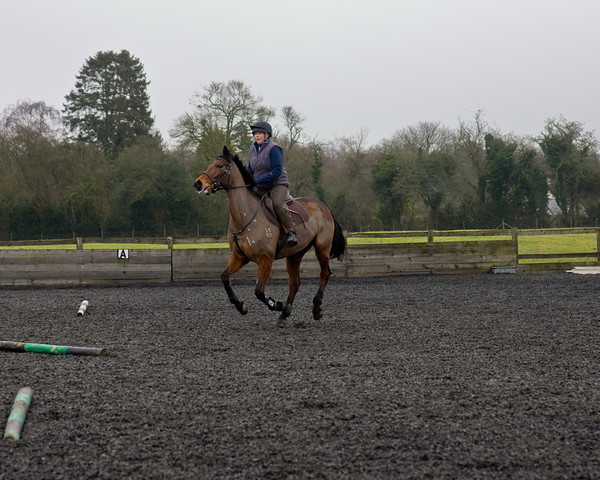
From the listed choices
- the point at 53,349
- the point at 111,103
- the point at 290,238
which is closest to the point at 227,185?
the point at 290,238

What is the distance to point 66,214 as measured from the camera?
3566 cm

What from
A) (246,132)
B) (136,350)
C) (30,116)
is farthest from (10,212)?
(136,350)

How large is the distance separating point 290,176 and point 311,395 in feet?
112

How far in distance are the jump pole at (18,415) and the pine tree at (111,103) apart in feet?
141

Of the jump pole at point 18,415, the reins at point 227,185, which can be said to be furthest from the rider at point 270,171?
the jump pole at point 18,415

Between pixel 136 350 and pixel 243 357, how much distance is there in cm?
120

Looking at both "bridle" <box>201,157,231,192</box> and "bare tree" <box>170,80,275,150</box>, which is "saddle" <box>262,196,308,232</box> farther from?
"bare tree" <box>170,80,275,150</box>

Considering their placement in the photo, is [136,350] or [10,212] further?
[10,212]

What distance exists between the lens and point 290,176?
38438 millimetres

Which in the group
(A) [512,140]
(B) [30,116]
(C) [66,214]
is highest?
(B) [30,116]

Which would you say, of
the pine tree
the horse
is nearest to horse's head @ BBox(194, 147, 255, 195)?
the horse

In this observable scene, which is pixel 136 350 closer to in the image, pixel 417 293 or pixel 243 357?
pixel 243 357

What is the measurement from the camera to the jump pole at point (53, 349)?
Result: 598 centimetres

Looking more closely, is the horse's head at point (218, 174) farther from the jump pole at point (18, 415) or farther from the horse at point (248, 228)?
the jump pole at point (18, 415)
